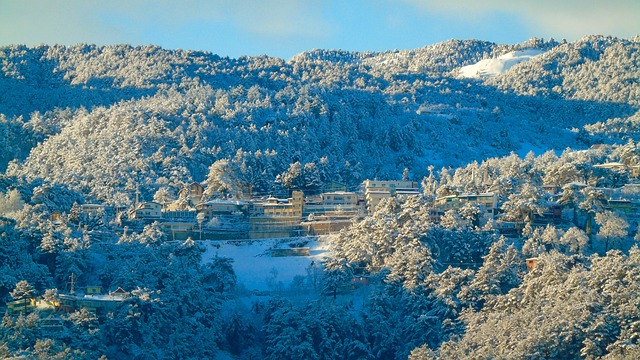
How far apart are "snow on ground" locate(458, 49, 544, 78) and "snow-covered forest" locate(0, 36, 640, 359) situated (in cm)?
1518

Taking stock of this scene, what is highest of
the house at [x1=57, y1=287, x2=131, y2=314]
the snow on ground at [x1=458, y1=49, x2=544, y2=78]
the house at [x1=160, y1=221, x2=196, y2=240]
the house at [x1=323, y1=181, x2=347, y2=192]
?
the snow on ground at [x1=458, y1=49, x2=544, y2=78]

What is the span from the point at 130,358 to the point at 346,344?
9.95m

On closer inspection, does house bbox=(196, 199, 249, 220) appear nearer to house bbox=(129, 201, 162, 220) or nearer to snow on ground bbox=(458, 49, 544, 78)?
house bbox=(129, 201, 162, 220)

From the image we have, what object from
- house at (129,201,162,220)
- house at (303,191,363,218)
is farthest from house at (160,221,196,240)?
house at (303,191,363,218)

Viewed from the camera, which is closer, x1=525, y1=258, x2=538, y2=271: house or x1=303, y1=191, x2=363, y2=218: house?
x1=525, y1=258, x2=538, y2=271: house

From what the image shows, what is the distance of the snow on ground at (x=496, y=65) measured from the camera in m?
135

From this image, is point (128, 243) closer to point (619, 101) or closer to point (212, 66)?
point (212, 66)

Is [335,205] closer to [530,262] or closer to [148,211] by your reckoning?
[148,211]

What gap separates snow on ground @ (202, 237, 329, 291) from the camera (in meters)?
58.2

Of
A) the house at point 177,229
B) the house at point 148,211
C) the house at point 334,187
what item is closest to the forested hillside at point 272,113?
the house at point 334,187

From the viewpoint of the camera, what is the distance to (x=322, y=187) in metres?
72.8

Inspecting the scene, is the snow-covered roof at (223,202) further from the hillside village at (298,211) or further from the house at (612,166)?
the house at (612,166)

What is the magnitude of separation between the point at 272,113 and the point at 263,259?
96.2ft

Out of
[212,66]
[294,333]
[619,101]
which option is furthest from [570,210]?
[212,66]
